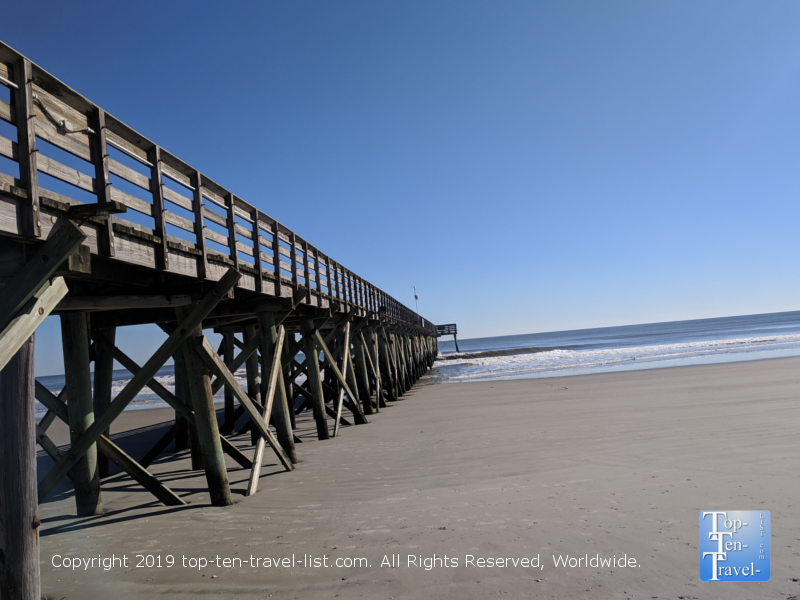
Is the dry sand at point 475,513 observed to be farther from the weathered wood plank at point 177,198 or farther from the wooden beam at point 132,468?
the weathered wood plank at point 177,198

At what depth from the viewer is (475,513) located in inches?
177

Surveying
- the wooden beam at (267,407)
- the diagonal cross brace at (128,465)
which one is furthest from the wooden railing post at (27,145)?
the wooden beam at (267,407)

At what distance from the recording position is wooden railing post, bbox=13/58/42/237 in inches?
121

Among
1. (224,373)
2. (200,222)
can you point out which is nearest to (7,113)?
(200,222)

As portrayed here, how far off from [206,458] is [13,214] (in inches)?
125

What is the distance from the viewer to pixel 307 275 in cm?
962

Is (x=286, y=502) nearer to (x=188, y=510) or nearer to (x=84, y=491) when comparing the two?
(x=188, y=510)

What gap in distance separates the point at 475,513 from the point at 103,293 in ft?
13.7

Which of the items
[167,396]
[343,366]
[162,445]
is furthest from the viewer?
[343,366]

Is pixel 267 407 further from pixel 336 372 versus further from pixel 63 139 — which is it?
pixel 63 139

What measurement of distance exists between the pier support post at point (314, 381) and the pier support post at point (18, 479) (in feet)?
20.8

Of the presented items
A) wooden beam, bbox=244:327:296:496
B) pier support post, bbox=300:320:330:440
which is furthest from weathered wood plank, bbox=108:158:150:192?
pier support post, bbox=300:320:330:440

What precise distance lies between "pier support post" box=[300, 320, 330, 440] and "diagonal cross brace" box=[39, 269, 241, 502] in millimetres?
4360

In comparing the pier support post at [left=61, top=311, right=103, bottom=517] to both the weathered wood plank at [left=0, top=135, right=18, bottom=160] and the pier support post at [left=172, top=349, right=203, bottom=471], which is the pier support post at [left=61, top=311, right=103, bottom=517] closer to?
the pier support post at [left=172, top=349, right=203, bottom=471]
